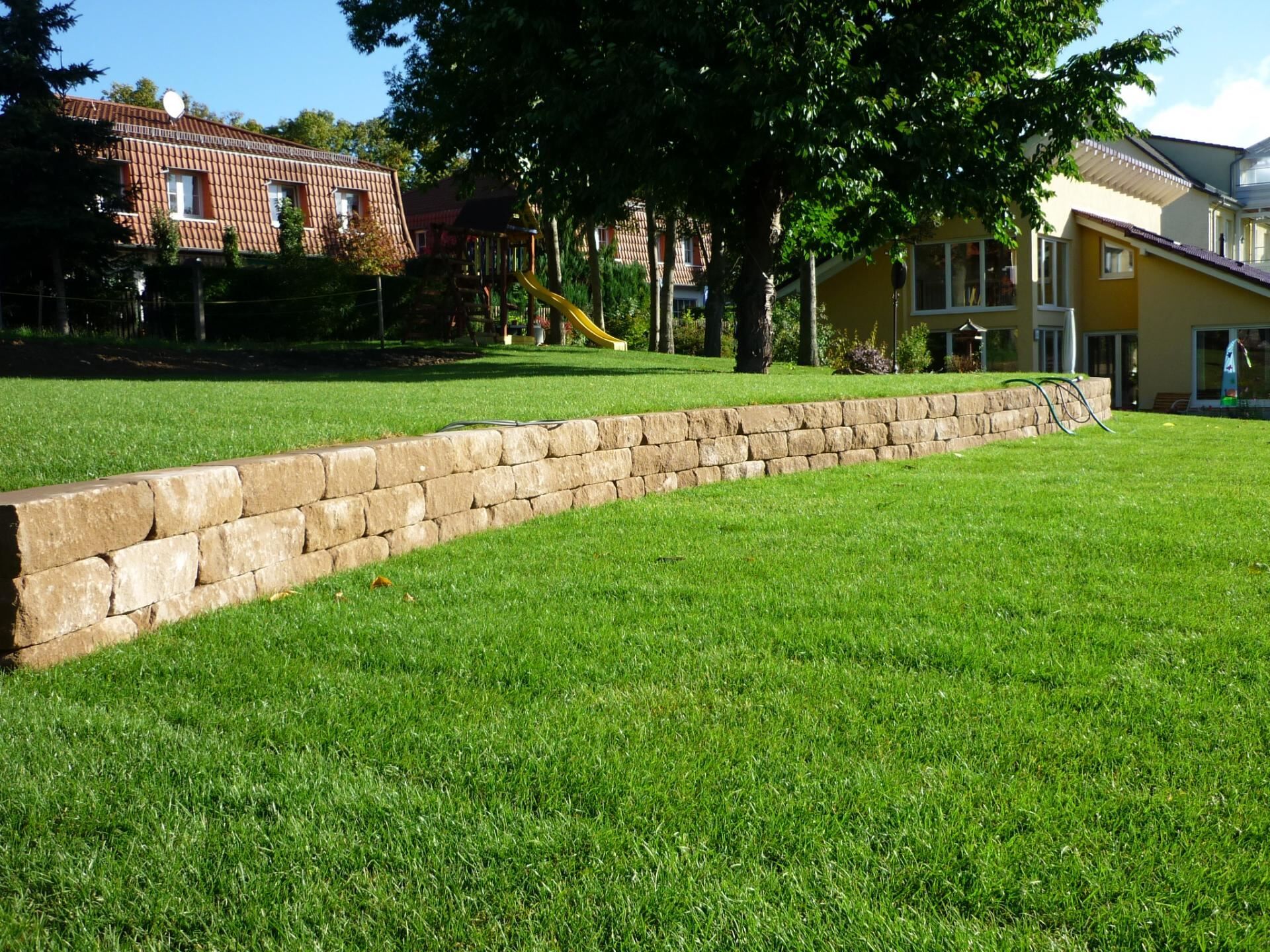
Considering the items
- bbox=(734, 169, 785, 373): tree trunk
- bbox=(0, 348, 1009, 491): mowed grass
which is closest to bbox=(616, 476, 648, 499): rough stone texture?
bbox=(0, 348, 1009, 491): mowed grass

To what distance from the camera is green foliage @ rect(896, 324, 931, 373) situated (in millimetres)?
23641

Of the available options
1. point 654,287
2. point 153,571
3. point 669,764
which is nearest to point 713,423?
point 153,571

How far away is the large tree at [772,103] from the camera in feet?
47.6

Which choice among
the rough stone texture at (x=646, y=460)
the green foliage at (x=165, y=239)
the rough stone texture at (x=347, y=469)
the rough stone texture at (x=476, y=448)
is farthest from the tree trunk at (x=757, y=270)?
the green foliage at (x=165, y=239)

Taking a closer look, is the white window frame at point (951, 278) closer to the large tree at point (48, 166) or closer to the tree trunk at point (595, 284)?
the tree trunk at point (595, 284)

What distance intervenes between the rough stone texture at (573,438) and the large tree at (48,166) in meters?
17.1

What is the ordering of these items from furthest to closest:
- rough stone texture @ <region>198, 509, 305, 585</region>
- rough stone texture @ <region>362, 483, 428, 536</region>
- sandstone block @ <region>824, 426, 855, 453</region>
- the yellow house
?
the yellow house < sandstone block @ <region>824, 426, 855, 453</region> < rough stone texture @ <region>362, 483, 428, 536</region> < rough stone texture @ <region>198, 509, 305, 585</region>

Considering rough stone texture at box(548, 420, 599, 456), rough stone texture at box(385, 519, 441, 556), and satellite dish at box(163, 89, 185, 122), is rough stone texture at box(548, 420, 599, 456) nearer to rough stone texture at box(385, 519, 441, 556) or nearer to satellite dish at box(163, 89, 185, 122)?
rough stone texture at box(385, 519, 441, 556)

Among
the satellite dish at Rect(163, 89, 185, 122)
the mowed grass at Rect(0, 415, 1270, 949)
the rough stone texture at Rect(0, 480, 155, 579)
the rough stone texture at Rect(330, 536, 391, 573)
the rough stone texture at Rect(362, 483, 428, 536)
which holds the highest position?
the satellite dish at Rect(163, 89, 185, 122)

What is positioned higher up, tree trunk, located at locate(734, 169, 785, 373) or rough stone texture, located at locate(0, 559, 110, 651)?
Answer: tree trunk, located at locate(734, 169, 785, 373)

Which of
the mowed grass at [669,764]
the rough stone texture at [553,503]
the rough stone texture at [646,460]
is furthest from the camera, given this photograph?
the rough stone texture at [646,460]

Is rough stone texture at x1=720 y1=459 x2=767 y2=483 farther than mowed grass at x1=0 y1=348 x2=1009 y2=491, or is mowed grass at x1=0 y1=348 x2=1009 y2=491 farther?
rough stone texture at x1=720 y1=459 x2=767 y2=483

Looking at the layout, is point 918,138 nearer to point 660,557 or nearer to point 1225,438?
point 1225,438

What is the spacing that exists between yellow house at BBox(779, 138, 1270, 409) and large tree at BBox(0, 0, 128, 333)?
16522mm
